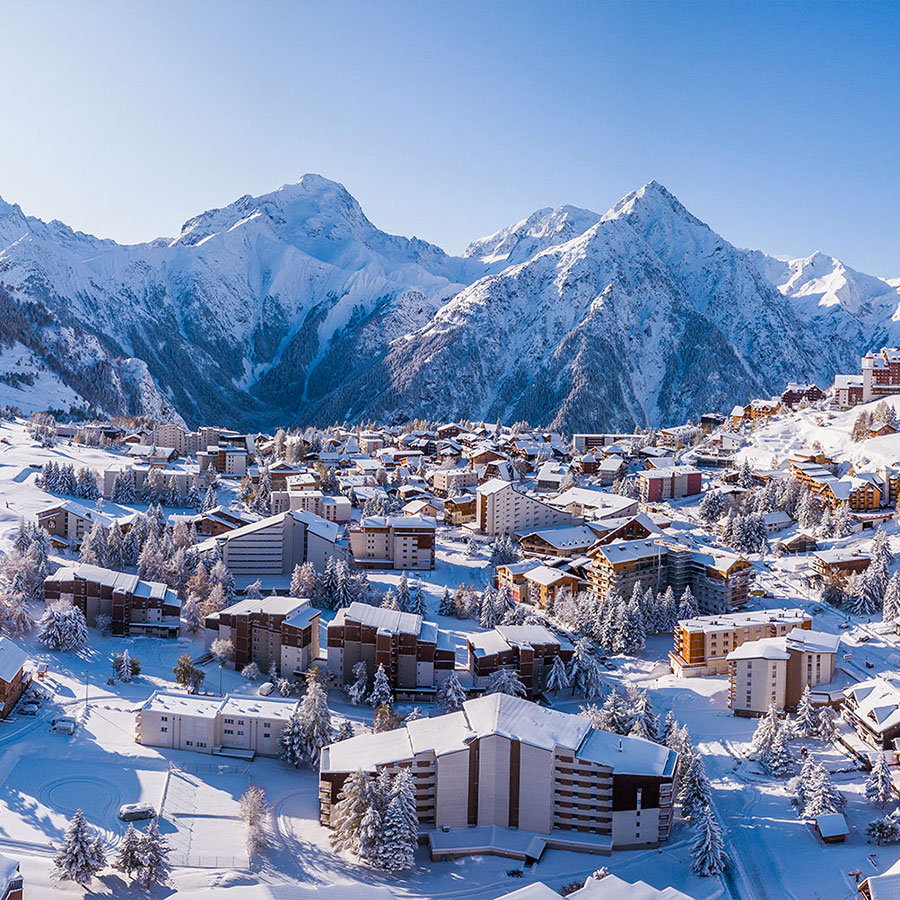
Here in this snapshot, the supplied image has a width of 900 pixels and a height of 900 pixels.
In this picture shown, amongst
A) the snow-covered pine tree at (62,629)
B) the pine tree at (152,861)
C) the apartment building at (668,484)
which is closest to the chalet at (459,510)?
the apartment building at (668,484)

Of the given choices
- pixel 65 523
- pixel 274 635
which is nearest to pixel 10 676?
pixel 274 635

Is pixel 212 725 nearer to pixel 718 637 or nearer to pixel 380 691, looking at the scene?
pixel 380 691

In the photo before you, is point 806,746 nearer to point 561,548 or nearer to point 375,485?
point 561,548

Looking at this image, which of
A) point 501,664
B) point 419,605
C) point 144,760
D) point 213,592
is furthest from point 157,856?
point 419,605

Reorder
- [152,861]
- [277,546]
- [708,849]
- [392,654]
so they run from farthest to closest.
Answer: [277,546]
[392,654]
[708,849]
[152,861]

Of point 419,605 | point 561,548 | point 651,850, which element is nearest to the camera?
point 651,850

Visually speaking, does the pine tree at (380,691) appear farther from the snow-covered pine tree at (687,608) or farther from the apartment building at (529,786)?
the snow-covered pine tree at (687,608)
